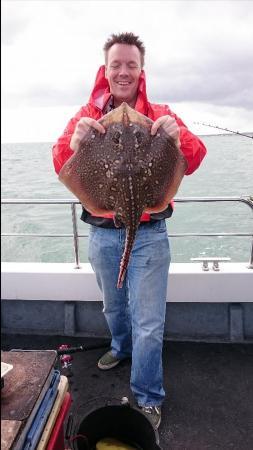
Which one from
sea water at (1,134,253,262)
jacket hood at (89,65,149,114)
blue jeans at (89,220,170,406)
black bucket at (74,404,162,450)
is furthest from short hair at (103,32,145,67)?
sea water at (1,134,253,262)

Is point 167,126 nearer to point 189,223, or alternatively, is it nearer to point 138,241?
point 138,241

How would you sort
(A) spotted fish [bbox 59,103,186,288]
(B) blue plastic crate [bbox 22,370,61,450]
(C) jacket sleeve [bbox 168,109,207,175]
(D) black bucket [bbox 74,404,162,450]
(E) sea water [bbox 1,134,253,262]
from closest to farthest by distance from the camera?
(B) blue plastic crate [bbox 22,370,61,450]
(A) spotted fish [bbox 59,103,186,288]
(D) black bucket [bbox 74,404,162,450]
(C) jacket sleeve [bbox 168,109,207,175]
(E) sea water [bbox 1,134,253,262]

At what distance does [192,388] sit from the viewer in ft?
11.3

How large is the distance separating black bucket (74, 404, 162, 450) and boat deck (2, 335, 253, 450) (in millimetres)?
124

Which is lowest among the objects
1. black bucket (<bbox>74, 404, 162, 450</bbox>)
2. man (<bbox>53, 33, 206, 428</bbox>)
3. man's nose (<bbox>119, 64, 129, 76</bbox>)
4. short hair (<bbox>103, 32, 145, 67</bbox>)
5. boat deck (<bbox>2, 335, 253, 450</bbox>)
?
boat deck (<bbox>2, 335, 253, 450</bbox>)

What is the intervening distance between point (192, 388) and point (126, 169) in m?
2.23

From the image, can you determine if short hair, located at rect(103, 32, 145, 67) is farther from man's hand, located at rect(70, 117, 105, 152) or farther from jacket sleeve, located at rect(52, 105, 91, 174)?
man's hand, located at rect(70, 117, 105, 152)

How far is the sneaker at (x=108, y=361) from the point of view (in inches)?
146

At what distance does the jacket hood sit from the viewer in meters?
2.79

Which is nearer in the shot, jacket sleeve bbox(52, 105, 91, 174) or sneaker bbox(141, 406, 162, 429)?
jacket sleeve bbox(52, 105, 91, 174)

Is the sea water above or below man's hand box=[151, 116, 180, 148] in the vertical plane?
below

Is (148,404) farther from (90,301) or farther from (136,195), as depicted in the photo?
(136,195)

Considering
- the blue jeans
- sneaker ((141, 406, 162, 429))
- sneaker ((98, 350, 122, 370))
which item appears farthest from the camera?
sneaker ((98, 350, 122, 370))

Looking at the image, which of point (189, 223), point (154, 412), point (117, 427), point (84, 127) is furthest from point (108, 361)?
point (189, 223)
